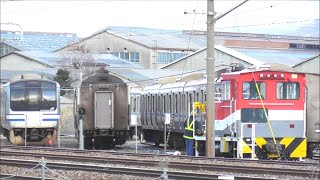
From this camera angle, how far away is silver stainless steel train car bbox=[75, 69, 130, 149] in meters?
28.0

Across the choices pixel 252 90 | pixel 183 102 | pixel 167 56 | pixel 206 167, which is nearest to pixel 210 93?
pixel 252 90

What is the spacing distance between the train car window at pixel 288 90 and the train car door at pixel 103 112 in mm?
10078

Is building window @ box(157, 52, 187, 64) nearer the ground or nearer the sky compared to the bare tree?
nearer the sky

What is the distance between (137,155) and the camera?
21.5 meters

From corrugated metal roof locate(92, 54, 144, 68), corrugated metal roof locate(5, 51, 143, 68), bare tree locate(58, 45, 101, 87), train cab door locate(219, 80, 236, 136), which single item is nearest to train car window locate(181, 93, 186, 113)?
train cab door locate(219, 80, 236, 136)

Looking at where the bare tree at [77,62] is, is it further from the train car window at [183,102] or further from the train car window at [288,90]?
the train car window at [288,90]

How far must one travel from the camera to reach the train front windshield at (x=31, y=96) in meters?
29.5

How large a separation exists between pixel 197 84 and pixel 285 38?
75012 millimetres

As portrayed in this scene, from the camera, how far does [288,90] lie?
20562mm

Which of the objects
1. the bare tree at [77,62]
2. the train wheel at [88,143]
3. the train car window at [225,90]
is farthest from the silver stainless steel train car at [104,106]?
the bare tree at [77,62]

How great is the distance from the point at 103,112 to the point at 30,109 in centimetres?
383

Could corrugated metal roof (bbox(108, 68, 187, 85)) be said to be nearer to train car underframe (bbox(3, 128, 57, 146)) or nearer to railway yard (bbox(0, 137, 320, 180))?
train car underframe (bbox(3, 128, 57, 146))

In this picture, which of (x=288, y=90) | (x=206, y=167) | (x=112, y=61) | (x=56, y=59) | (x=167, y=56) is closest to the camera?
(x=206, y=167)

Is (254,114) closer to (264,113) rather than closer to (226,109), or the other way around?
(264,113)
